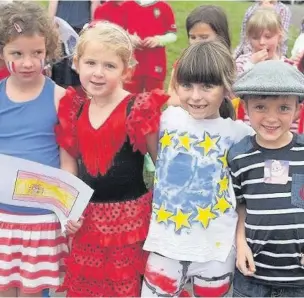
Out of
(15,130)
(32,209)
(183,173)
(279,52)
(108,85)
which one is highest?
(279,52)

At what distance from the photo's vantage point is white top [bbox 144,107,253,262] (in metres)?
2.57

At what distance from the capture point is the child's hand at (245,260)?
249 cm

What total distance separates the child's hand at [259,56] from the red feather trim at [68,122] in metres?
1.55

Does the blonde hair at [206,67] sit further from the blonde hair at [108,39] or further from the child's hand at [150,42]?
the child's hand at [150,42]

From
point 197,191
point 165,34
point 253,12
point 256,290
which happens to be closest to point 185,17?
point 165,34

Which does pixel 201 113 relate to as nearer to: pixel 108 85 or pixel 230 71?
pixel 230 71

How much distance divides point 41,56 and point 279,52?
6.74 feet

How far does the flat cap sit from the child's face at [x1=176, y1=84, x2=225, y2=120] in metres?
0.11

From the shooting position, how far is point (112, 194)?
2.74 metres

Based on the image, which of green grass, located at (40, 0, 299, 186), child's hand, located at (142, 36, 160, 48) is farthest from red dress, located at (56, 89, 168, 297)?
green grass, located at (40, 0, 299, 186)

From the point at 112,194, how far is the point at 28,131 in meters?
0.49

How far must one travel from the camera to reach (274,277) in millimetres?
2482

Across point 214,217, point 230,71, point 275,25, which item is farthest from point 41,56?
point 275,25

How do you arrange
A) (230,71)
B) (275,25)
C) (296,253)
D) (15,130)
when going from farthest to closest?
1. (275,25)
2. (15,130)
3. (230,71)
4. (296,253)
